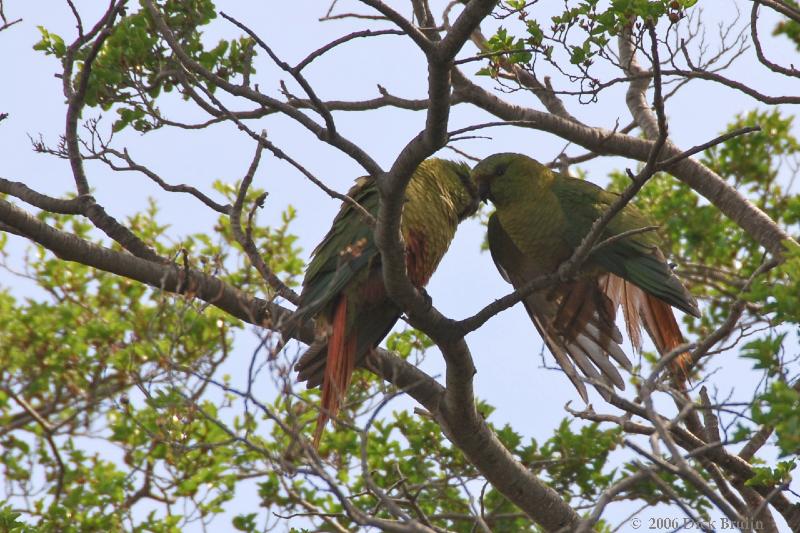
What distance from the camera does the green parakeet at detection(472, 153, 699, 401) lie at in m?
5.30

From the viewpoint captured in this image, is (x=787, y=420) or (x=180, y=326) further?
(x=180, y=326)

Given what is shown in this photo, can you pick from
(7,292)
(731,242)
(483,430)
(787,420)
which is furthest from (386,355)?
(7,292)

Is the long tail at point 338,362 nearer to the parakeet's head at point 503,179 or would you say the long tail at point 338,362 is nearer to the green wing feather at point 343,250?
the green wing feather at point 343,250

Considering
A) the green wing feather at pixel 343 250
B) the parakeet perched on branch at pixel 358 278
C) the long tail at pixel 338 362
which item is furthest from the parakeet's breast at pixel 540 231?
the long tail at pixel 338 362

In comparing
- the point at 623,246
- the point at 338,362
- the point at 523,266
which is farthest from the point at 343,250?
the point at 623,246

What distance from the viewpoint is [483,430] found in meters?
4.21

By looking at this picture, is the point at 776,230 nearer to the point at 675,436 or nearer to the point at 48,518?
the point at 675,436

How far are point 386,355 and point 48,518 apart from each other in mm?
2608

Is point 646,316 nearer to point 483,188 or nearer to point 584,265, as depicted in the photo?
point 584,265

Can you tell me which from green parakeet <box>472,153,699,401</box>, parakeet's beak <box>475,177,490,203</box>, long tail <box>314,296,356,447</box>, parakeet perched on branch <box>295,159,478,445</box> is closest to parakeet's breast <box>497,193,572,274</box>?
green parakeet <box>472,153,699,401</box>

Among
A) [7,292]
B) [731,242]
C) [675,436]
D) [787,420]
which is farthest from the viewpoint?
[7,292]

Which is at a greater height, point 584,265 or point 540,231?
point 540,231

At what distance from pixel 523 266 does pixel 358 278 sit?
4.34ft

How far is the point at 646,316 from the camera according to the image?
5477 mm
